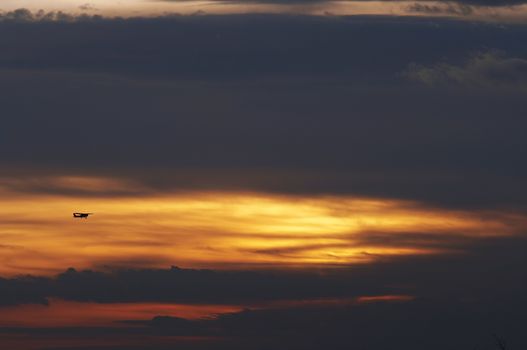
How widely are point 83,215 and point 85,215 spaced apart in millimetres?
883

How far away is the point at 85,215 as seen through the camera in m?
160

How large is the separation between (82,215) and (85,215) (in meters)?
1.43

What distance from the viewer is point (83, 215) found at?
160 meters

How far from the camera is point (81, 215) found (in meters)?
158

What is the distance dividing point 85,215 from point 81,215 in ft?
6.93

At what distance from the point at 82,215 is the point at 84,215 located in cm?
102

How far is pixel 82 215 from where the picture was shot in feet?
521

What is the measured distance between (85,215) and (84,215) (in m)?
0.44

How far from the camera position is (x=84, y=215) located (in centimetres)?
15975

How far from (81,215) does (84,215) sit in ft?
5.70
